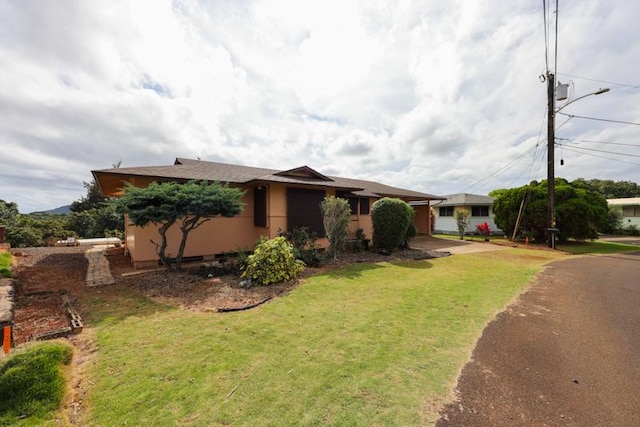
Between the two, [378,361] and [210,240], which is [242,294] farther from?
[210,240]

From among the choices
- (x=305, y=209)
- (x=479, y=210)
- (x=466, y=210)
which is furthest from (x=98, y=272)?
(x=479, y=210)

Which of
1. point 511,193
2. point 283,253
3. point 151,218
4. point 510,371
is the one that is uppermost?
point 511,193

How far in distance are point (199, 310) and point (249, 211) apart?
6347 millimetres

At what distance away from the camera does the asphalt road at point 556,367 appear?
2600mm

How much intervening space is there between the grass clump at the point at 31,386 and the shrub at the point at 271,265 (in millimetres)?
4330

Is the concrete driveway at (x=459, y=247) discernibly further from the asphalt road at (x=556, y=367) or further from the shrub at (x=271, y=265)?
the shrub at (x=271, y=265)

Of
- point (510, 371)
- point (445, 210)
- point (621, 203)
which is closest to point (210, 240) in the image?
point (510, 371)

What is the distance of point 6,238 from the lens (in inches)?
578

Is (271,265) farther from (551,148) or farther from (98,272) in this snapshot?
(551,148)

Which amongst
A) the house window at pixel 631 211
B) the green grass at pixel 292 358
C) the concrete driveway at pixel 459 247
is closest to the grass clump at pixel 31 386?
the green grass at pixel 292 358

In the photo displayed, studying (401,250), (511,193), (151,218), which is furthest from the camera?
(511,193)

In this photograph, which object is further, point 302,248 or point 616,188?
point 616,188

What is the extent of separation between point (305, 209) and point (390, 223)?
4.00 metres

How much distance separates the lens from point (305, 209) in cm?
1138
